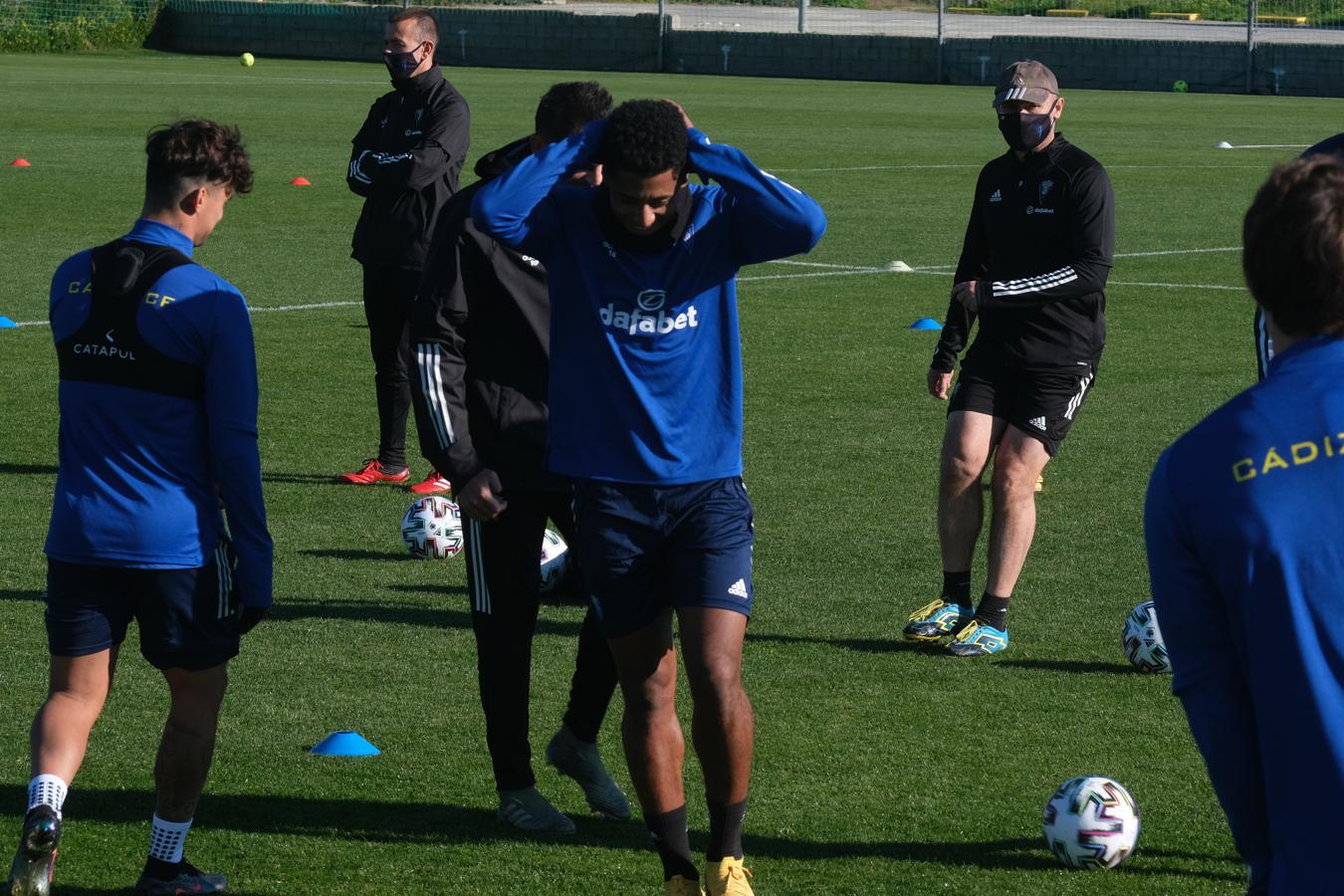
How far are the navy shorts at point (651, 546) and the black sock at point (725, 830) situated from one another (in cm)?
51

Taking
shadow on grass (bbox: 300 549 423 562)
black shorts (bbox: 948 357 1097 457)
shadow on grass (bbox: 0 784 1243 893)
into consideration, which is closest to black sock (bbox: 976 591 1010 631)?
black shorts (bbox: 948 357 1097 457)

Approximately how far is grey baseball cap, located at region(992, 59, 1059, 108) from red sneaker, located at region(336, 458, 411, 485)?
4053mm

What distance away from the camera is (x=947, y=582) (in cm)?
762

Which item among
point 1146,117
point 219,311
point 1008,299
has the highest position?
point 219,311

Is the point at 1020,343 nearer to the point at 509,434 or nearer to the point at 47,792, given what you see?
the point at 509,434

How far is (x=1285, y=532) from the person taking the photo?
2.55 m

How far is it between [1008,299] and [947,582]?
1.13 m

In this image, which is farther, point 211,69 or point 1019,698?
point 211,69

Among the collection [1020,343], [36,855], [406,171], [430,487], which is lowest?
[430,487]

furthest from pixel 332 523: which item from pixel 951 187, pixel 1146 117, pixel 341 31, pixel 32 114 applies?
pixel 341 31

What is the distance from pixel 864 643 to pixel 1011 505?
766 millimetres

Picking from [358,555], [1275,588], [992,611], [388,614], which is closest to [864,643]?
[992,611]

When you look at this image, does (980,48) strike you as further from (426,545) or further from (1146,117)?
(426,545)

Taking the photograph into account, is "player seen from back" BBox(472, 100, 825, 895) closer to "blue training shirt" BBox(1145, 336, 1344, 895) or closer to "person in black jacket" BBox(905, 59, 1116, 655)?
"blue training shirt" BBox(1145, 336, 1344, 895)
